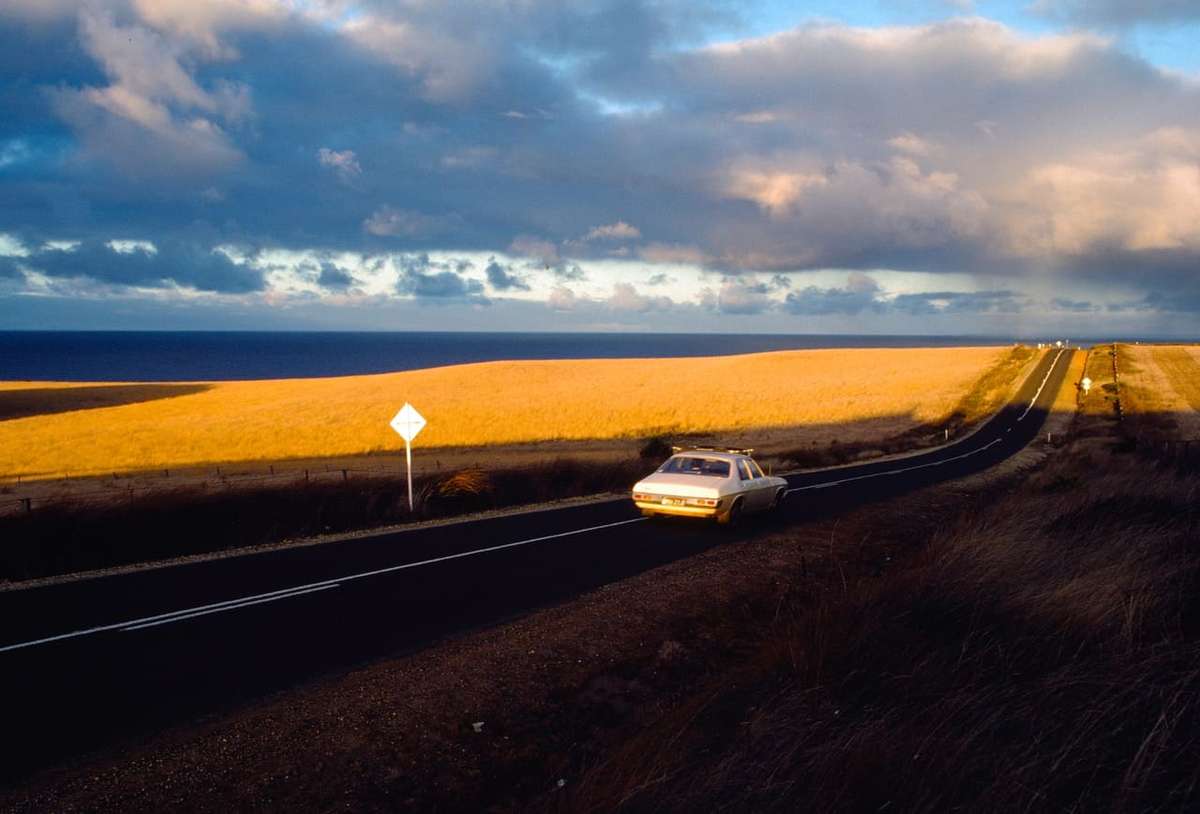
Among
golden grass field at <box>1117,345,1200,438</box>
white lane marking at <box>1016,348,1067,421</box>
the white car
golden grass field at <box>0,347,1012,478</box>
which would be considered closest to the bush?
golden grass field at <box>0,347,1012,478</box>

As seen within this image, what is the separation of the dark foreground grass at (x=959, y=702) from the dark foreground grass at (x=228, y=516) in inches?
399

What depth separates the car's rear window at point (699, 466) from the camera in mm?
15227

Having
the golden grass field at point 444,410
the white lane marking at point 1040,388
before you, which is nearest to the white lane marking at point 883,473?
the golden grass field at point 444,410

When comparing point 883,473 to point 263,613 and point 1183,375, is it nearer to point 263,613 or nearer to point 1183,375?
point 263,613

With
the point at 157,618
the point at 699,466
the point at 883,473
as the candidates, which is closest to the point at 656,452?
the point at 883,473

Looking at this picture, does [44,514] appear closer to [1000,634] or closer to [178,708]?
[178,708]

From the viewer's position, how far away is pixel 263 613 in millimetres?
9141

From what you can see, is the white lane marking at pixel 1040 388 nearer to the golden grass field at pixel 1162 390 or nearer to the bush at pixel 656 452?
the golden grass field at pixel 1162 390

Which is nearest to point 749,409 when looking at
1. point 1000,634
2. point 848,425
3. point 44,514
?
point 848,425

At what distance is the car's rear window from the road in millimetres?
1066

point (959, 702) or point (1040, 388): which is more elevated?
point (959, 702)

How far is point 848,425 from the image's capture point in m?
49.3

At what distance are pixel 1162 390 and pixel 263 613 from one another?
72.8 m

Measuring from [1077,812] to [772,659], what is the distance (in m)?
2.80
